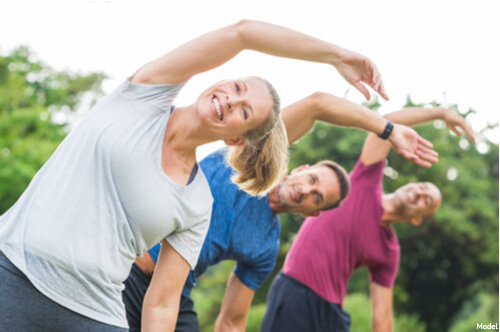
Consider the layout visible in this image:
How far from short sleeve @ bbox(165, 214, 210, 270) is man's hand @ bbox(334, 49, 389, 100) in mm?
706

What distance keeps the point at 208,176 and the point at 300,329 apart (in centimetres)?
157

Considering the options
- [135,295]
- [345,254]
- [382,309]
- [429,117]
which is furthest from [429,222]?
[135,295]

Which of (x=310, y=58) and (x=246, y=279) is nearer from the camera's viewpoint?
(x=310, y=58)

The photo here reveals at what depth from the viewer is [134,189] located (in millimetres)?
1871

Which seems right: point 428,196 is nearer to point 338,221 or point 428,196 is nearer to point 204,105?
point 338,221

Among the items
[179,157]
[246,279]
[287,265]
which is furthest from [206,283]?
[179,157]

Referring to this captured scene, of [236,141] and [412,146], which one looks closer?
[236,141]

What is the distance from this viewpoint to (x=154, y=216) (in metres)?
1.92

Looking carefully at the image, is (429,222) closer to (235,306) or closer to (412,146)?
(235,306)

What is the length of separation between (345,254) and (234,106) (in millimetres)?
2348

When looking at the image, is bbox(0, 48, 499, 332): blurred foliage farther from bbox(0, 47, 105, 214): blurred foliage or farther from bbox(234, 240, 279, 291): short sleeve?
bbox(234, 240, 279, 291): short sleeve

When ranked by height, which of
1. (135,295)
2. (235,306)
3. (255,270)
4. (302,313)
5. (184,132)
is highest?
(184,132)

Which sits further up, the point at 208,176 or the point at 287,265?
the point at 208,176

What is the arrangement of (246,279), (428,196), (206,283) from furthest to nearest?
(206,283), (428,196), (246,279)
